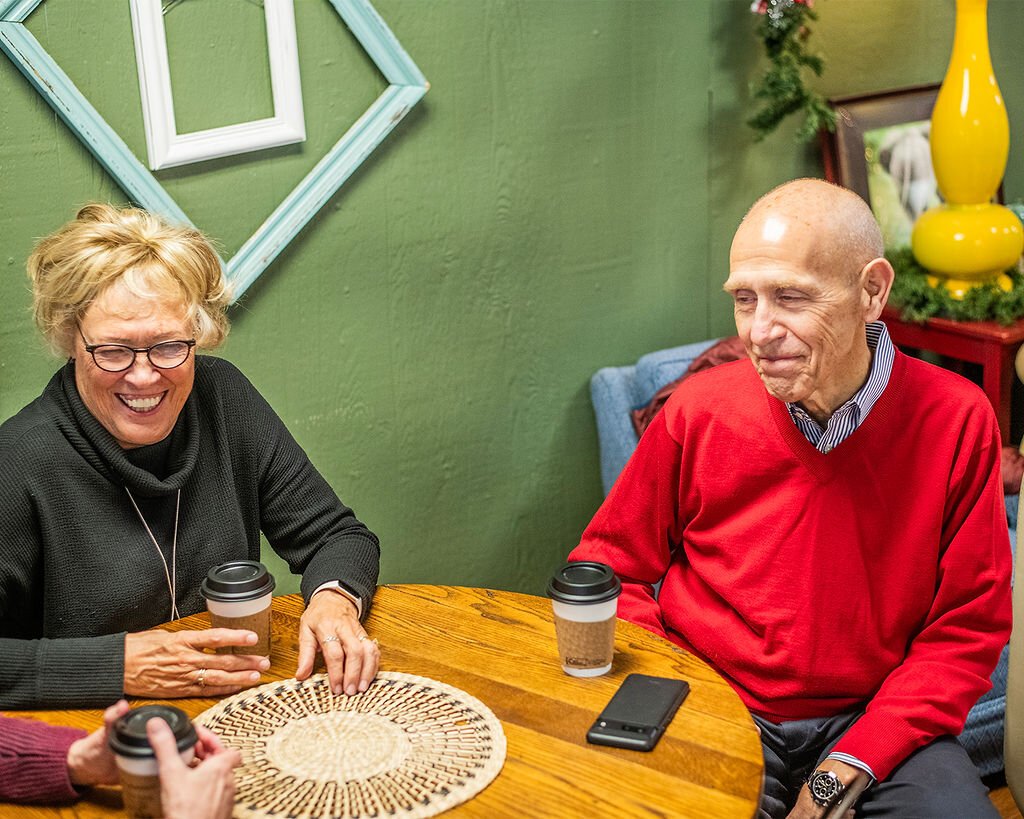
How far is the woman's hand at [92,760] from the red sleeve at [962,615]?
3.40 feet

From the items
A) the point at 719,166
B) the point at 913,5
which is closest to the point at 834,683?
the point at 719,166

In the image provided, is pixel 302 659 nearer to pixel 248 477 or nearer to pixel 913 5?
pixel 248 477

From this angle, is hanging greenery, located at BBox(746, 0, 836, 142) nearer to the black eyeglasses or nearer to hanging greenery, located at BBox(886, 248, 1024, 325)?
hanging greenery, located at BBox(886, 248, 1024, 325)

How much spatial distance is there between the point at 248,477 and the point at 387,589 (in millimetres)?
303

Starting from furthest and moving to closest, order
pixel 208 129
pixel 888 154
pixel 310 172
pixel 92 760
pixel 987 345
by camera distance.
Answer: pixel 888 154 → pixel 987 345 → pixel 310 172 → pixel 208 129 → pixel 92 760

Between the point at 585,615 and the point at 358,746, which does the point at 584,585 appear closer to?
the point at 585,615

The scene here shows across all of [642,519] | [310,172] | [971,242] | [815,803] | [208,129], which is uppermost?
[208,129]

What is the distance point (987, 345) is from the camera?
308 centimetres

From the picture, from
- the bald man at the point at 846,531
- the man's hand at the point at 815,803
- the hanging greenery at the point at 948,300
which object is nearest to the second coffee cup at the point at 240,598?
the bald man at the point at 846,531

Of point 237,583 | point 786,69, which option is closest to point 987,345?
point 786,69

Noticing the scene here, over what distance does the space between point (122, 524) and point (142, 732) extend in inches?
24.5

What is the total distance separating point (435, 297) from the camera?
2965 mm

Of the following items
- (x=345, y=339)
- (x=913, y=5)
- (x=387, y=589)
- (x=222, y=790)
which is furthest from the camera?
(x=913, y=5)

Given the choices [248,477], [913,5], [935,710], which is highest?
[913,5]
